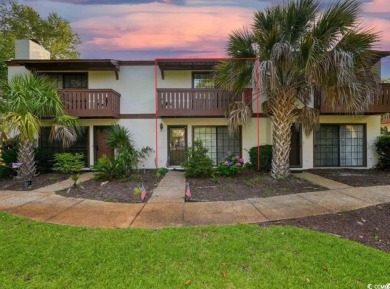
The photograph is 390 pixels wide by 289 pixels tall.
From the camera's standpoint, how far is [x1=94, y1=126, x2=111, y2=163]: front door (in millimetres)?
12289

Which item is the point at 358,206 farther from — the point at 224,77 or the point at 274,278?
the point at 224,77

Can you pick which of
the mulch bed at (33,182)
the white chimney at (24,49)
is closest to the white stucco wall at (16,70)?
the white chimney at (24,49)

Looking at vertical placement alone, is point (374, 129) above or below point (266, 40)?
below

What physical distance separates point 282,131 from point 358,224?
451 centimetres

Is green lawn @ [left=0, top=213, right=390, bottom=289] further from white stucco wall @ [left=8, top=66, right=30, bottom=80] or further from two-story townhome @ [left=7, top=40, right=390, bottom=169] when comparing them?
white stucco wall @ [left=8, top=66, right=30, bottom=80]

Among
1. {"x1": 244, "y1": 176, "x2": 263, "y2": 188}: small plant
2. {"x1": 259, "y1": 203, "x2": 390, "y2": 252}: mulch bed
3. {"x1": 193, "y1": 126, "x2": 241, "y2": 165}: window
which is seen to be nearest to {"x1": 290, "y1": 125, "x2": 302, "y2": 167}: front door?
{"x1": 193, "y1": 126, "x2": 241, "y2": 165}: window

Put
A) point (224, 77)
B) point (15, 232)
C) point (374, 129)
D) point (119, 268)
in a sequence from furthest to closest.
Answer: point (374, 129), point (224, 77), point (15, 232), point (119, 268)

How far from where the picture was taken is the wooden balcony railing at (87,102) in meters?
10.9

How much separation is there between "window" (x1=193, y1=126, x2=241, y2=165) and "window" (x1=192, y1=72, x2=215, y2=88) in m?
2.11

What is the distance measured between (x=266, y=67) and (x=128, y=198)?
18.3 feet

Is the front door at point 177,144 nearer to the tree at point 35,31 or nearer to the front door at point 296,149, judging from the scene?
the front door at point 296,149

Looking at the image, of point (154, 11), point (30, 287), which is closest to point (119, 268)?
point (30, 287)

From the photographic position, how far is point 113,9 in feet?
35.9

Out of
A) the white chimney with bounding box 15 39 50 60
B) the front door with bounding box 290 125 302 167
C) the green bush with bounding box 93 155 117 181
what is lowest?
the green bush with bounding box 93 155 117 181
